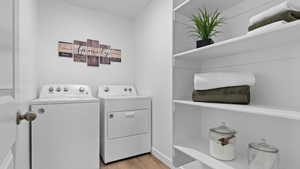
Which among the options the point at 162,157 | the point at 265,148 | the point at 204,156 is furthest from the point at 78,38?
the point at 265,148

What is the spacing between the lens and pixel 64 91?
1.98 meters

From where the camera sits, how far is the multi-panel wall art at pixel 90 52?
2.16 meters

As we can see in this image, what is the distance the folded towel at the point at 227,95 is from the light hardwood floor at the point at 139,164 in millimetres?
1273

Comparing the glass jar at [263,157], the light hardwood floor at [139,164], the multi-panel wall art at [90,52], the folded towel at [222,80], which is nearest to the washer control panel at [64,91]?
the multi-panel wall art at [90,52]

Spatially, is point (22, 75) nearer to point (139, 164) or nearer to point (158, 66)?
point (158, 66)

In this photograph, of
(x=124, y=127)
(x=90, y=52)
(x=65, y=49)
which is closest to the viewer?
(x=124, y=127)

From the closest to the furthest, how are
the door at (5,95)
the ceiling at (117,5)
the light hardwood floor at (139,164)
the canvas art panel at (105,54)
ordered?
the door at (5,95), the light hardwood floor at (139,164), the ceiling at (117,5), the canvas art panel at (105,54)

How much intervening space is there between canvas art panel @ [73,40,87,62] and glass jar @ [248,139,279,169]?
2.43 metres

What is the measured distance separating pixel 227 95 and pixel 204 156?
429mm

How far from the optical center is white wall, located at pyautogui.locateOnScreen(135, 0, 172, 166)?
5.81 ft

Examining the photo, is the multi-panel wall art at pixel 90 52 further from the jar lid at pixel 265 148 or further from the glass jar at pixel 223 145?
the jar lid at pixel 265 148

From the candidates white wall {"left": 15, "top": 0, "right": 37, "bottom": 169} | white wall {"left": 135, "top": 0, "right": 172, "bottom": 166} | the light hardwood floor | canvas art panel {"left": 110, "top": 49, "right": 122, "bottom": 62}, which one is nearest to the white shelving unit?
white wall {"left": 135, "top": 0, "right": 172, "bottom": 166}

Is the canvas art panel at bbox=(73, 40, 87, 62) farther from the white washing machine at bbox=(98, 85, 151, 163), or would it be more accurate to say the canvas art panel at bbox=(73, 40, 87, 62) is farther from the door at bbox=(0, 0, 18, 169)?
the door at bbox=(0, 0, 18, 169)

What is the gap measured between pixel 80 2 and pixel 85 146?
7.12 feet
